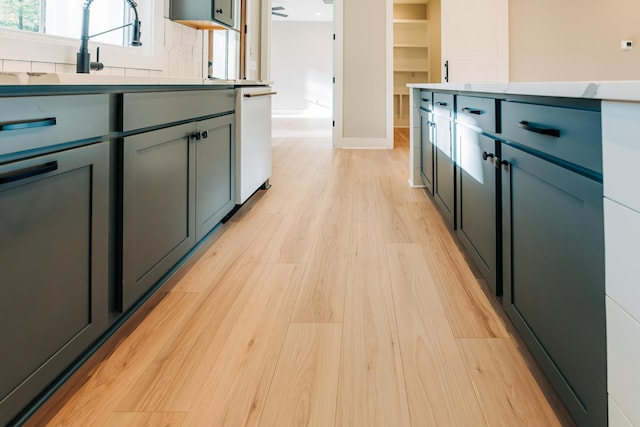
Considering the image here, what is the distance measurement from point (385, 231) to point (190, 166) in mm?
981

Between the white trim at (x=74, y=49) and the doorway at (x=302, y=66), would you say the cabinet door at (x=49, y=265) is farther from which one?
the doorway at (x=302, y=66)

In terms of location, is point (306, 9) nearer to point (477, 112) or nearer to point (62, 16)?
point (62, 16)

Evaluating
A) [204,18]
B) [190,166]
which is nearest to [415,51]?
A: [204,18]

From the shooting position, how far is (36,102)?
2.50 feet

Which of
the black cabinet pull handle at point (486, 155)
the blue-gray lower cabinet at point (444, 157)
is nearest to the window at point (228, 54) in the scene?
the blue-gray lower cabinet at point (444, 157)

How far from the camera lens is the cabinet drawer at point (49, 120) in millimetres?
702

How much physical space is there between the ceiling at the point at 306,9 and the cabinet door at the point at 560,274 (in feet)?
28.5


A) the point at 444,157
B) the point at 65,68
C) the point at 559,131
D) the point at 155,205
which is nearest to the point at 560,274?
the point at 559,131

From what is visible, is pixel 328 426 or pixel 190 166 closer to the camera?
pixel 328 426

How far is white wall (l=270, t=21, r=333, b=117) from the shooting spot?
11.4m

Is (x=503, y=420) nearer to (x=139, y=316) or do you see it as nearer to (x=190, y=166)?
(x=139, y=316)

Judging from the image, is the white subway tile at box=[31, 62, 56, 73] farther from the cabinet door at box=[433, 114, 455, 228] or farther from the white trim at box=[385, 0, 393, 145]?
the white trim at box=[385, 0, 393, 145]

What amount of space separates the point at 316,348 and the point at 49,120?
0.75 meters

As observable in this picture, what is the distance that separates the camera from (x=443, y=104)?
211 centimetres
